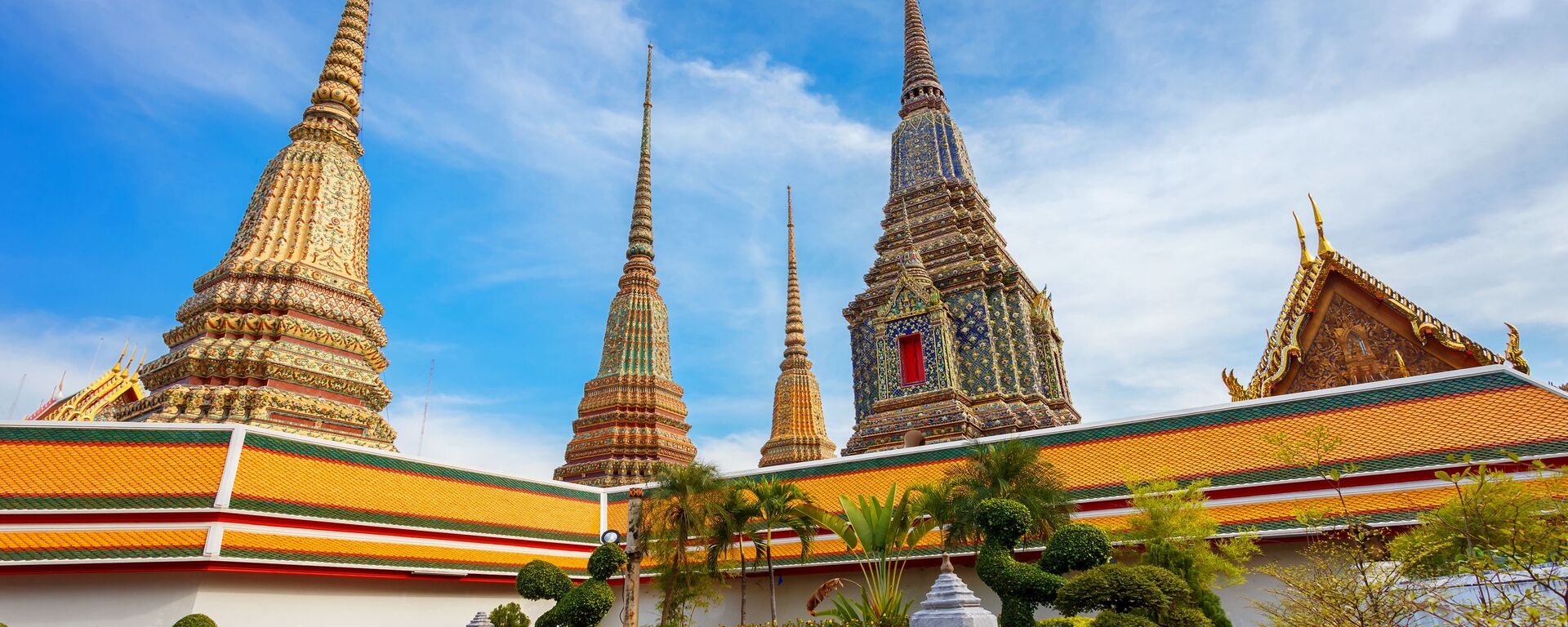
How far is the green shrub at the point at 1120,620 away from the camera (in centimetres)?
679

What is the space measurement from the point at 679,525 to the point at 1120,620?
6.60 m

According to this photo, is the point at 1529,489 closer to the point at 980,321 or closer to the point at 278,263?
the point at 980,321

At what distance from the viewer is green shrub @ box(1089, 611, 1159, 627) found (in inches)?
267

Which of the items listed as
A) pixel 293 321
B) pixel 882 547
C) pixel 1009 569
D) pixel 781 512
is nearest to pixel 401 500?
pixel 293 321

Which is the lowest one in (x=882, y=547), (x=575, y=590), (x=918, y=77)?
(x=575, y=590)

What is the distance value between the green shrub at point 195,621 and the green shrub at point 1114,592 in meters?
9.18

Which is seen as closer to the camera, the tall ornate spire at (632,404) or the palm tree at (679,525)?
the palm tree at (679,525)

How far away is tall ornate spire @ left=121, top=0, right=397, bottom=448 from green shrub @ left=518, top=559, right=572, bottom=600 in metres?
4.81

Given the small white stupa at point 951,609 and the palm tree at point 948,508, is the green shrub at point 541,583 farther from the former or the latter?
the small white stupa at point 951,609

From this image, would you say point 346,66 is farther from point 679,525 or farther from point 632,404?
point 679,525

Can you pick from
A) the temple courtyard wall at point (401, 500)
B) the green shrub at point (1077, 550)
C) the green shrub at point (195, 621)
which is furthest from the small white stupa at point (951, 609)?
the green shrub at point (195, 621)

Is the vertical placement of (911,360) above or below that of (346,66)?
below

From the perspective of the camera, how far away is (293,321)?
13828 millimetres

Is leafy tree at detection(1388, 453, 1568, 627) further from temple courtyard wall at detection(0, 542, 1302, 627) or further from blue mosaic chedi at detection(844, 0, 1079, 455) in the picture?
blue mosaic chedi at detection(844, 0, 1079, 455)
